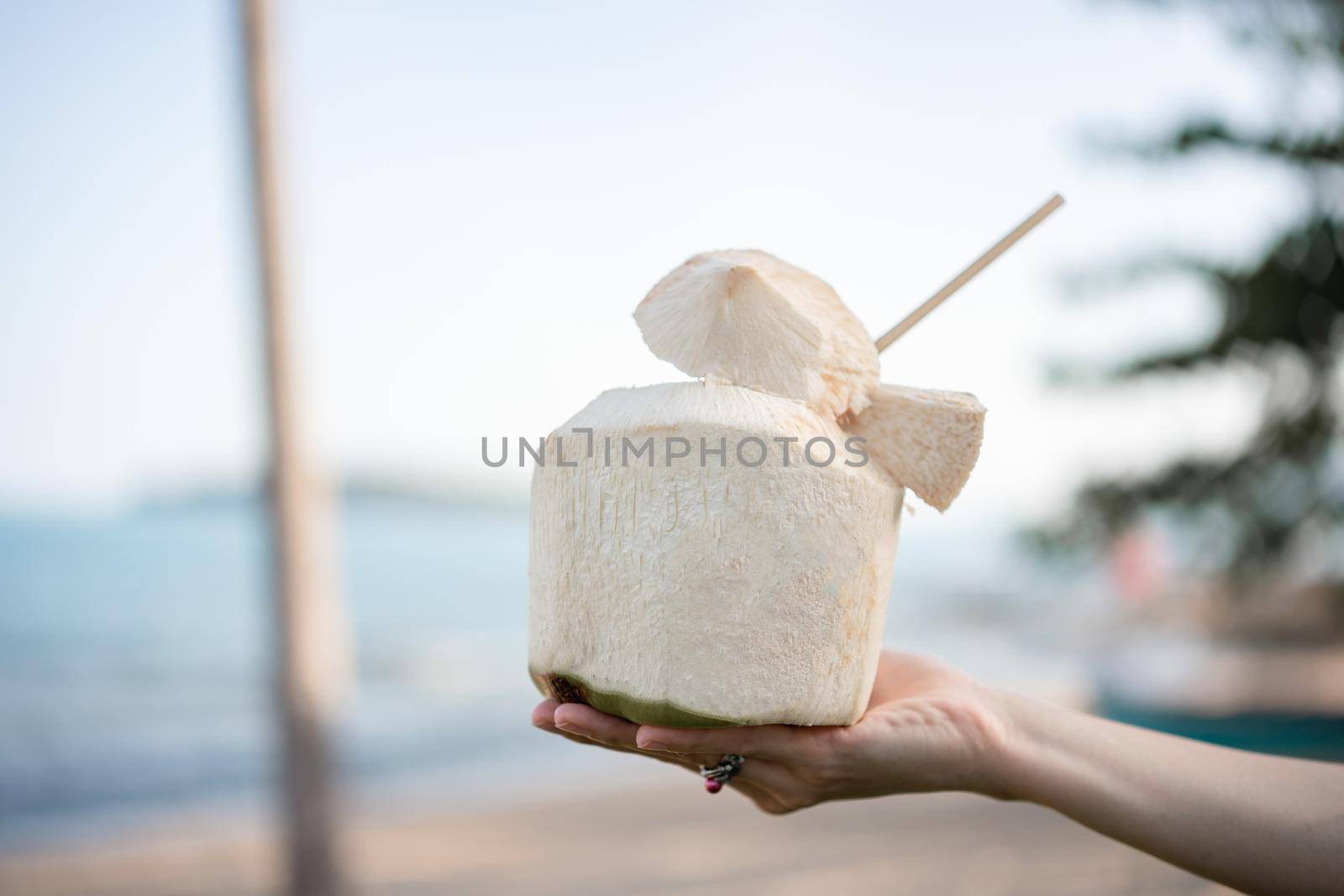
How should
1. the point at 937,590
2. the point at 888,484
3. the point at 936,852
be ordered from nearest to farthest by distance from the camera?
1. the point at 888,484
2. the point at 936,852
3. the point at 937,590

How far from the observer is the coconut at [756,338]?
1.46 metres

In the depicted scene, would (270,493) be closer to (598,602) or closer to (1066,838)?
(598,602)

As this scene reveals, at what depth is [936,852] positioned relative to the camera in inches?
190

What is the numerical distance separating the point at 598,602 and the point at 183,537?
22.8 meters

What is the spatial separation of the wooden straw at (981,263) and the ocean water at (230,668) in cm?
288

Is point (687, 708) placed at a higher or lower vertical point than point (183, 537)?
higher

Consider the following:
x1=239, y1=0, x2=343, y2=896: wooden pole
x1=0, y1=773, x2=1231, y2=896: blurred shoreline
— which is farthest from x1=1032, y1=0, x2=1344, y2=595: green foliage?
x1=239, y1=0, x2=343, y2=896: wooden pole

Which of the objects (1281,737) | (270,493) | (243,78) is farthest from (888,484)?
(1281,737)

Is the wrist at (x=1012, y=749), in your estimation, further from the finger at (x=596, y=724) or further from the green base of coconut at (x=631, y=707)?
the finger at (x=596, y=724)

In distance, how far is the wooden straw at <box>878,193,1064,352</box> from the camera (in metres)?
1.55

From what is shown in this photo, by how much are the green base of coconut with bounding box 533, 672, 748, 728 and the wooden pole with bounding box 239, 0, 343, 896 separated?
242 centimetres

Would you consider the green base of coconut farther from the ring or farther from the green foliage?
the green foliage

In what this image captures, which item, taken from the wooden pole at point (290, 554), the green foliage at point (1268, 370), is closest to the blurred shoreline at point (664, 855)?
the wooden pole at point (290, 554)

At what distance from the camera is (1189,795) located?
4.85 ft
